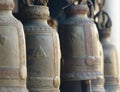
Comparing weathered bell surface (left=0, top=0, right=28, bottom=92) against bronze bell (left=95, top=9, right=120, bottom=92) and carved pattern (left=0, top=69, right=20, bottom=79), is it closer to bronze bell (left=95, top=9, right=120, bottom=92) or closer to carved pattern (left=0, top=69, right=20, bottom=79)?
carved pattern (left=0, top=69, right=20, bottom=79)

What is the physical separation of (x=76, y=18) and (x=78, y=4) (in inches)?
3.0

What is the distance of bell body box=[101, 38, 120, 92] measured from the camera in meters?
5.85

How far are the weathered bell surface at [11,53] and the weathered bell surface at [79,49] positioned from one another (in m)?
0.86

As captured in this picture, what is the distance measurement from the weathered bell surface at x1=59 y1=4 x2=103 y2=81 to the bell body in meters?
0.73

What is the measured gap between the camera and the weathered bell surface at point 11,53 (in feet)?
13.6

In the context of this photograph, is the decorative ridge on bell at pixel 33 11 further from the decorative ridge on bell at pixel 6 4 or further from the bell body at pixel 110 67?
the bell body at pixel 110 67

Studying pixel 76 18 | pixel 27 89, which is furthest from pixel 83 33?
pixel 27 89

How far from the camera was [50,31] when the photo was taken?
4.60 metres

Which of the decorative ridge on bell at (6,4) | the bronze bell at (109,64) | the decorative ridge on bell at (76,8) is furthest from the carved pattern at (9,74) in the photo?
the bronze bell at (109,64)

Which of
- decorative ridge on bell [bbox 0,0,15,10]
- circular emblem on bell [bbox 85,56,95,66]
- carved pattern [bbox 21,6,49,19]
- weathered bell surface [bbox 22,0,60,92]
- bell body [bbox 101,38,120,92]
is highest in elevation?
decorative ridge on bell [bbox 0,0,15,10]

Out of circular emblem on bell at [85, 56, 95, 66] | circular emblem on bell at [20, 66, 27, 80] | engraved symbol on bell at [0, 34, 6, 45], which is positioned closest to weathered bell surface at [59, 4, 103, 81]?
circular emblem on bell at [85, 56, 95, 66]

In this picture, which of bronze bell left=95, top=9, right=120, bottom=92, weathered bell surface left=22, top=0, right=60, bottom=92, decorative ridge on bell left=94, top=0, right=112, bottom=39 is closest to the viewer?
weathered bell surface left=22, top=0, right=60, bottom=92

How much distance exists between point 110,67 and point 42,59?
139 cm

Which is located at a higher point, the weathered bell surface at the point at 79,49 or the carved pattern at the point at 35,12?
the carved pattern at the point at 35,12
